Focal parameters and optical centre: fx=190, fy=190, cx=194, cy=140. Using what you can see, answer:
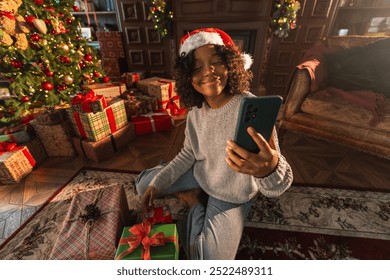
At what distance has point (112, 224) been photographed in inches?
37.1

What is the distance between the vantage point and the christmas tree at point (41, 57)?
159 cm

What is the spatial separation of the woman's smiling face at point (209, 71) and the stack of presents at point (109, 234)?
0.66 m

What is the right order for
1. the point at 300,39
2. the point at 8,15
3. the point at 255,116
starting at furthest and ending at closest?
1. the point at 300,39
2. the point at 8,15
3. the point at 255,116

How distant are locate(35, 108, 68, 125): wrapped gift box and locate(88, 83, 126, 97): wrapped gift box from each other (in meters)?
0.64

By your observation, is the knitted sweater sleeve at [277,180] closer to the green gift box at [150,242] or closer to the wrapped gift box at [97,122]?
the green gift box at [150,242]

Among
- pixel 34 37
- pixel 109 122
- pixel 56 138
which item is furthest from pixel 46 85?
pixel 109 122

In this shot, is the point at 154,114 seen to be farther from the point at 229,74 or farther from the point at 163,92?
the point at 229,74

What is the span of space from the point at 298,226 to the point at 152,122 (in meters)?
1.81

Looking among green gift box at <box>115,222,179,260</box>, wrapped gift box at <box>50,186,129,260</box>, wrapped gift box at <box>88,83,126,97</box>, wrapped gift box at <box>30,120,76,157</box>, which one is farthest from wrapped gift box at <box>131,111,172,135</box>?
green gift box at <box>115,222,179,260</box>

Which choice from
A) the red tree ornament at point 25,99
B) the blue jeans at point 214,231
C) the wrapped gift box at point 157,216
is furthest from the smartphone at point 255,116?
the red tree ornament at point 25,99

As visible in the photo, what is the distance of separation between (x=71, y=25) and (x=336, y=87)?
2.89 meters

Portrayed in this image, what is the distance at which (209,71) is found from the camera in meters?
0.78
